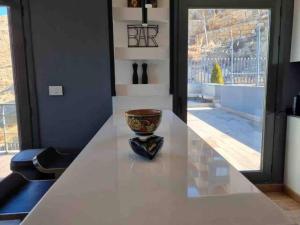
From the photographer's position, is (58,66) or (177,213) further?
(58,66)

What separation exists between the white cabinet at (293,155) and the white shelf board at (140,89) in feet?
5.04

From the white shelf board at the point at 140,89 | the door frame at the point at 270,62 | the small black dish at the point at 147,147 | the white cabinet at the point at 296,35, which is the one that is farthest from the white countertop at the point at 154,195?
the white cabinet at the point at 296,35

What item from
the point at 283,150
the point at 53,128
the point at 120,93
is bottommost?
the point at 283,150

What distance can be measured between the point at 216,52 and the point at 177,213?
263 centimetres

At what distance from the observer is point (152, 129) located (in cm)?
142

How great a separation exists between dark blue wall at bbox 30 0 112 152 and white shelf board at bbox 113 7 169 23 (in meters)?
Answer: 0.20

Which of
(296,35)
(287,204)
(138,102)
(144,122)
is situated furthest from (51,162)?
(296,35)

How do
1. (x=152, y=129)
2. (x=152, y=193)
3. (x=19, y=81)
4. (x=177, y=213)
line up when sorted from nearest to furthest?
1. (x=177, y=213)
2. (x=152, y=193)
3. (x=152, y=129)
4. (x=19, y=81)

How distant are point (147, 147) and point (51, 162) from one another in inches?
45.6

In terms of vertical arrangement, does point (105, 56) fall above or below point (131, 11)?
below

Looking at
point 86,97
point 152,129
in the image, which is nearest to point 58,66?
point 86,97

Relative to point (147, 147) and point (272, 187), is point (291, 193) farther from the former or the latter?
point (147, 147)

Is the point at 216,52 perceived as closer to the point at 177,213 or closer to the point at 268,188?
the point at 268,188

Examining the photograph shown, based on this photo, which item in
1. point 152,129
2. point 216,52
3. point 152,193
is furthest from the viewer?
point 216,52
